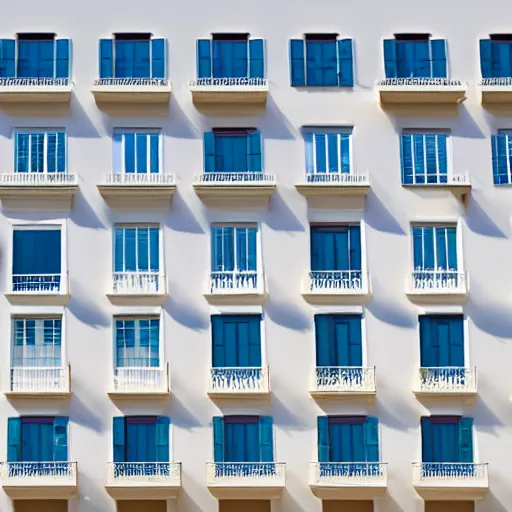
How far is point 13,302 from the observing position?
45.2 m

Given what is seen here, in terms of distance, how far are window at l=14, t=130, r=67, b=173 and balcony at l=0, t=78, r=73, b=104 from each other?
3.48ft

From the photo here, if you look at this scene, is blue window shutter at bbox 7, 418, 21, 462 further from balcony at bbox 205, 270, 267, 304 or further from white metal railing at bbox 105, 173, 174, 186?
white metal railing at bbox 105, 173, 174, 186

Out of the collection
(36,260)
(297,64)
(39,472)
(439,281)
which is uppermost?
(297,64)

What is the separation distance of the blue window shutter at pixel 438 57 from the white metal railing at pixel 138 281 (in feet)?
36.3

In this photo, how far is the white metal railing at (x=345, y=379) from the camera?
44688 mm

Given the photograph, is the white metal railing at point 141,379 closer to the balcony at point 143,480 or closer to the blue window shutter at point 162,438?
the blue window shutter at point 162,438

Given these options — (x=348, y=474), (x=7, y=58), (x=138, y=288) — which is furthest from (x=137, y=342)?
(x=7, y=58)

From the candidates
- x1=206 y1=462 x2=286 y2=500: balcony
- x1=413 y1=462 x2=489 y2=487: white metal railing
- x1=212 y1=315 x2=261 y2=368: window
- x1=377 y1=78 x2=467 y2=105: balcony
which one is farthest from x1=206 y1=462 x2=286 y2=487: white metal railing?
x1=377 y1=78 x2=467 y2=105: balcony

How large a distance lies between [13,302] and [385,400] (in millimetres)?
12003

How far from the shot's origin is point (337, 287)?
149 feet

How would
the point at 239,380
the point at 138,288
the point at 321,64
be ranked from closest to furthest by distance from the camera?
1. the point at 239,380
2. the point at 138,288
3. the point at 321,64

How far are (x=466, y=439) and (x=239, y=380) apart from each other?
286 inches

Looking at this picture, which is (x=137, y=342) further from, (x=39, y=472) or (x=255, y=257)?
(x=39, y=472)

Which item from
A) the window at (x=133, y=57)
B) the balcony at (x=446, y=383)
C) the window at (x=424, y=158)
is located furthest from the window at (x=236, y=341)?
the window at (x=133, y=57)
